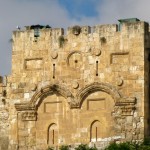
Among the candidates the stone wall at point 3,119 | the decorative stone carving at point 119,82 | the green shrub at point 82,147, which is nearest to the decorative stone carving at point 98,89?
the decorative stone carving at point 119,82

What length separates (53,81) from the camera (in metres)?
44.1

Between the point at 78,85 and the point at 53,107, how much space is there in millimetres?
1586

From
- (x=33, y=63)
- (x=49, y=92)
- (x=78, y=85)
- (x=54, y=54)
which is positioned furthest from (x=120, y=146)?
(x=33, y=63)

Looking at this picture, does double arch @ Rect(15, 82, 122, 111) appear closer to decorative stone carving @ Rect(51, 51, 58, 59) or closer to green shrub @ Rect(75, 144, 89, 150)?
decorative stone carving @ Rect(51, 51, 58, 59)

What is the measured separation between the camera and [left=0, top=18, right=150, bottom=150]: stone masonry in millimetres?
42375

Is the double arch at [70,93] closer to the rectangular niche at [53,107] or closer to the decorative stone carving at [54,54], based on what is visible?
the rectangular niche at [53,107]

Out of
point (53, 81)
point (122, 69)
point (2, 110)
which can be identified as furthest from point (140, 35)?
point (2, 110)

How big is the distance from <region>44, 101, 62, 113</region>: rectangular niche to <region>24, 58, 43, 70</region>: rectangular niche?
5.68 ft

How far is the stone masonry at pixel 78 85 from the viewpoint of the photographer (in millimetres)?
42375

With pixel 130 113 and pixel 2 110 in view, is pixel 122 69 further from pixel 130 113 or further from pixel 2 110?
pixel 2 110

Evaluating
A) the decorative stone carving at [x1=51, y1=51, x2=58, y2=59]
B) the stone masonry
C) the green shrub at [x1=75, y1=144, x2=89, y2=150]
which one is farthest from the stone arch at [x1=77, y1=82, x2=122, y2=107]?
the decorative stone carving at [x1=51, y1=51, x2=58, y2=59]

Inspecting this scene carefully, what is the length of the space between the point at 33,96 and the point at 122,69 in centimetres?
442

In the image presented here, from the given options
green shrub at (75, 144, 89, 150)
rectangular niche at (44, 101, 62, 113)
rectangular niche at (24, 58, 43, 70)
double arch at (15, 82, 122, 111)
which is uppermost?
rectangular niche at (24, 58, 43, 70)

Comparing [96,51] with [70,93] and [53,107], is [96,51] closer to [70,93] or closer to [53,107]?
[70,93]
